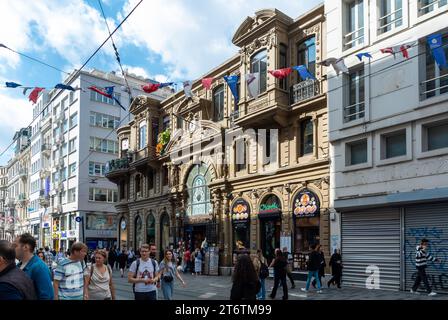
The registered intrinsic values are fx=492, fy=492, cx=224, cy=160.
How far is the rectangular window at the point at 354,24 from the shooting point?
20.8 m

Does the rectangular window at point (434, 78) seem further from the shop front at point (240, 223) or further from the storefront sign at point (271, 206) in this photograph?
the shop front at point (240, 223)

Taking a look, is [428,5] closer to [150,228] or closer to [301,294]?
[301,294]

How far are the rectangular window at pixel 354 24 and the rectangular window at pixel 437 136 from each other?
503 cm

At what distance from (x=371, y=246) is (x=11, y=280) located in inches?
682

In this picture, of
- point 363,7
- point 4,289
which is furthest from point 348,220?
point 4,289

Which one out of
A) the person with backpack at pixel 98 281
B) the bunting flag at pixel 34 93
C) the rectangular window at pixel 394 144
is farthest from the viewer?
the bunting flag at pixel 34 93

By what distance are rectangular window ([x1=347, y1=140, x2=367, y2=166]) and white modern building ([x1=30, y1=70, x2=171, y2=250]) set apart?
35.0 metres

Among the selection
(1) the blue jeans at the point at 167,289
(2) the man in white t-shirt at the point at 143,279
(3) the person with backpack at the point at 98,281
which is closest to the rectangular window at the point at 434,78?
(1) the blue jeans at the point at 167,289

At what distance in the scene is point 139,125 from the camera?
131 ft

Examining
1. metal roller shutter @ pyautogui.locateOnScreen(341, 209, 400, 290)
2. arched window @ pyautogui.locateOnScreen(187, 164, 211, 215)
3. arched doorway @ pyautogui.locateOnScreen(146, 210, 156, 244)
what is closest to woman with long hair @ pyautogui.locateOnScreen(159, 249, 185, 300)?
metal roller shutter @ pyautogui.locateOnScreen(341, 209, 400, 290)

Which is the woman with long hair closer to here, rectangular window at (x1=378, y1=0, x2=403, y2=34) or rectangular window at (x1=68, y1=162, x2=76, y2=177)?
rectangular window at (x1=378, y1=0, x2=403, y2=34)

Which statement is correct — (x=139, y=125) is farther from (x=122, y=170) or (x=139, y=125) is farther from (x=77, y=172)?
(x=77, y=172)
